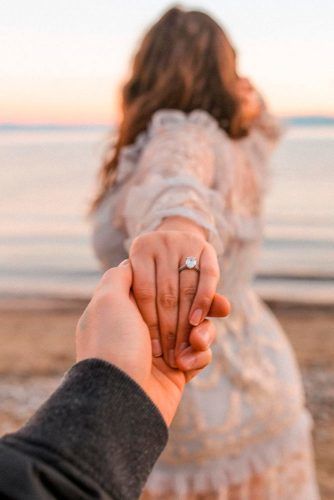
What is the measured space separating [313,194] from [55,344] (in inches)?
568

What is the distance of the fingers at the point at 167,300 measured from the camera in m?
1.27

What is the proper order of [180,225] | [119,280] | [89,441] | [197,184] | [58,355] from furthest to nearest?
[58,355] → [197,184] → [180,225] → [119,280] → [89,441]

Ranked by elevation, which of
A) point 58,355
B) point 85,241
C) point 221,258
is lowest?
point 85,241

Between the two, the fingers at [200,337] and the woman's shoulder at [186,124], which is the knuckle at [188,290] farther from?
the woman's shoulder at [186,124]

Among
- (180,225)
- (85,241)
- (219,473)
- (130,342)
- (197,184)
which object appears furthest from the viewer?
(85,241)

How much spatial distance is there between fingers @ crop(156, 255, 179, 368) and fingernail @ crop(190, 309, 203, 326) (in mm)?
32

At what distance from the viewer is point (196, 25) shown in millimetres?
2385

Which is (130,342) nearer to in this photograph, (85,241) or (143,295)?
(143,295)

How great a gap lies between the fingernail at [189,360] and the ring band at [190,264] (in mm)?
145

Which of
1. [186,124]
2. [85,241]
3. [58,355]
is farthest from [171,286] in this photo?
[85,241]

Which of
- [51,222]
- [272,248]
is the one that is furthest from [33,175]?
[272,248]

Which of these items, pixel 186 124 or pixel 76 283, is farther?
pixel 76 283

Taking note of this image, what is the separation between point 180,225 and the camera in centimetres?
154

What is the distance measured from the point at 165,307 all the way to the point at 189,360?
4.0 inches
